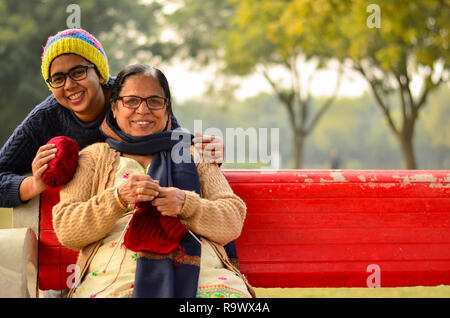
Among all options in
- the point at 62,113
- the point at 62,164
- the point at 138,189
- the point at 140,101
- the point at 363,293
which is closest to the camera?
the point at 138,189

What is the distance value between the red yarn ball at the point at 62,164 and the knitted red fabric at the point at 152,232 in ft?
1.55

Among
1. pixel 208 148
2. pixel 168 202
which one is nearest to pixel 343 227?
pixel 208 148

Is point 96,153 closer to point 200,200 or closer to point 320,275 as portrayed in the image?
point 200,200

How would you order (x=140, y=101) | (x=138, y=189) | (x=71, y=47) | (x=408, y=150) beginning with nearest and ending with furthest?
(x=138, y=189) → (x=140, y=101) → (x=71, y=47) → (x=408, y=150)

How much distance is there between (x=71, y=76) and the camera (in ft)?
10.9

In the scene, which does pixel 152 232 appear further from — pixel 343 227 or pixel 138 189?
pixel 343 227

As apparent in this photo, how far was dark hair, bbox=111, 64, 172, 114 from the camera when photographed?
313cm

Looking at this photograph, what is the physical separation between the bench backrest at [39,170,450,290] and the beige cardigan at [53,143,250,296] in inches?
19.2

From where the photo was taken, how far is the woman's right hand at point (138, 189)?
2715 millimetres

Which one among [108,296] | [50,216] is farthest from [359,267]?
[50,216]

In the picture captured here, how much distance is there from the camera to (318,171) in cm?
371

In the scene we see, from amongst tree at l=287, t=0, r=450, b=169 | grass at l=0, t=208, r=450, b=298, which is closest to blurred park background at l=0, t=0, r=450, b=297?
tree at l=287, t=0, r=450, b=169

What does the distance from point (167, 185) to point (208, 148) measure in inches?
14.6

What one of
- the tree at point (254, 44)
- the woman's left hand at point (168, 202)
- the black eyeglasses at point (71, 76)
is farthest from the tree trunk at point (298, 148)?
the woman's left hand at point (168, 202)
